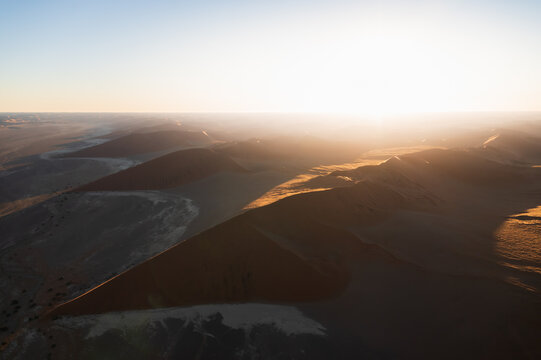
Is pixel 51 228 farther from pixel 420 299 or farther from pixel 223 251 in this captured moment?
pixel 420 299

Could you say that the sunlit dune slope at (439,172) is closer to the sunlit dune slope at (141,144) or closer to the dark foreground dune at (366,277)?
the dark foreground dune at (366,277)

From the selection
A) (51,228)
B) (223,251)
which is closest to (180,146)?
(51,228)

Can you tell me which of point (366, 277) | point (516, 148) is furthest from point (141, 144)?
point (516, 148)

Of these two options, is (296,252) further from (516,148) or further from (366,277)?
(516,148)

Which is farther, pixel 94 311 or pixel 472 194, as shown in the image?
pixel 472 194

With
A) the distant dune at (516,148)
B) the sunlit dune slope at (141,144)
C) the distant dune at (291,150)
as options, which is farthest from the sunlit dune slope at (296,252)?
the sunlit dune slope at (141,144)

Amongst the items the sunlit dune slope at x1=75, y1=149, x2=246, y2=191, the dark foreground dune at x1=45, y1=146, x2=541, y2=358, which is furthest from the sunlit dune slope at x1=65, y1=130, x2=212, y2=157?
the dark foreground dune at x1=45, y1=146, x2=541, y2=358
